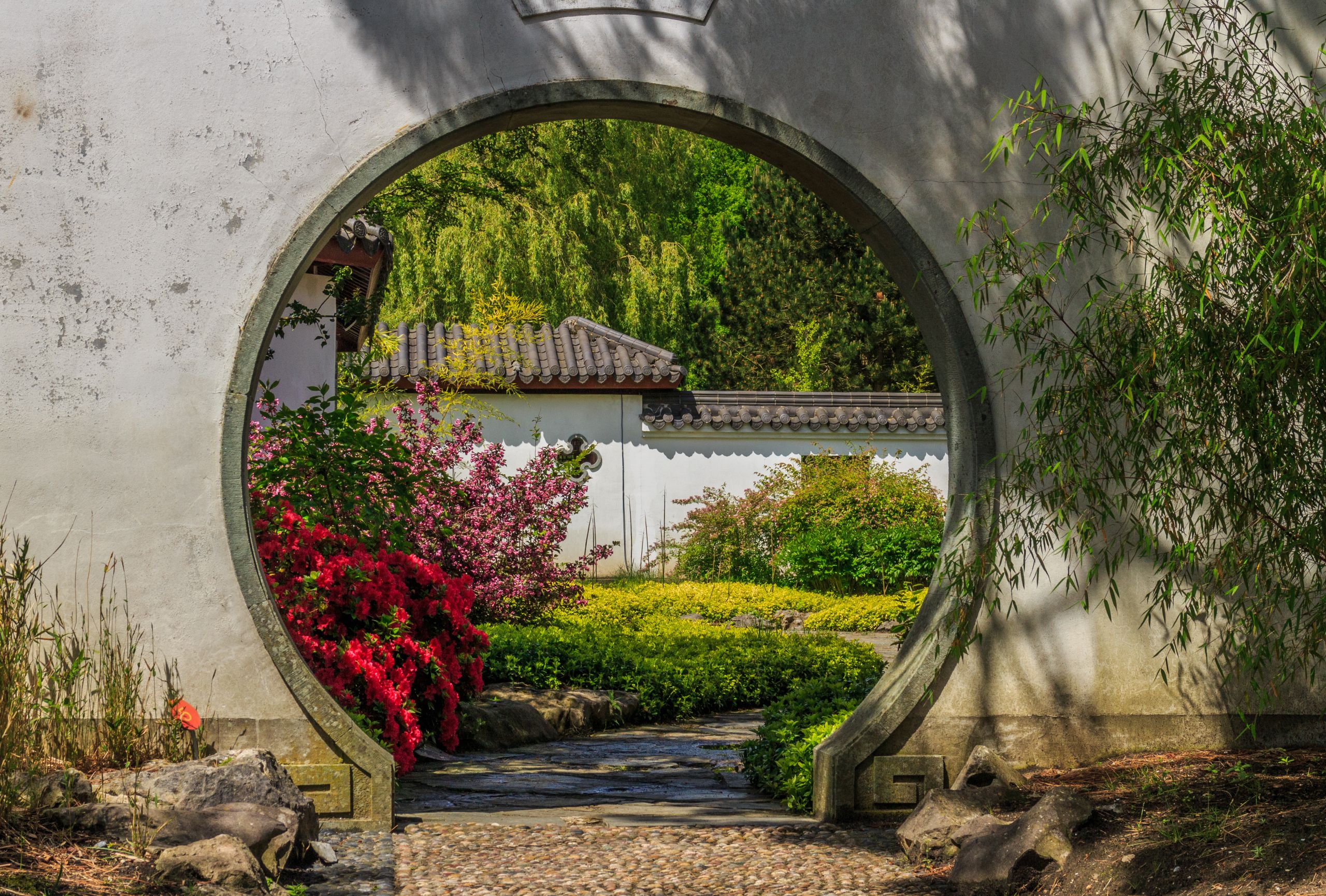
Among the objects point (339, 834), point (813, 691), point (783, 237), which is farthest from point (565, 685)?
point (783, 237)

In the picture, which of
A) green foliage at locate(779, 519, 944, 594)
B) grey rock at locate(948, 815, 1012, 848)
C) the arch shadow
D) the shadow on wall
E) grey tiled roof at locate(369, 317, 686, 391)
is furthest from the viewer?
grey tiled roof at locate(369, 317, 686, 391)

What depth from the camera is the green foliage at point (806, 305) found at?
19.9 meters

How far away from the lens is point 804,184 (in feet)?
16.1

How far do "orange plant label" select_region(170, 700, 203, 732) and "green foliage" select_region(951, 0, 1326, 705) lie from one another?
287cm

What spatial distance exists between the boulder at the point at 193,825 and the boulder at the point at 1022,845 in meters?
2.14

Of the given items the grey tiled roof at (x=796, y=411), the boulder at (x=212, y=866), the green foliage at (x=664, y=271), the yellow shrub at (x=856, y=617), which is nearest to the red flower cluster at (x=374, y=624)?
the boulder at (x=212, y=866)

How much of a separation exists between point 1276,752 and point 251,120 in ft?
15.1

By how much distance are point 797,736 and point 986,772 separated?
136 centimetres

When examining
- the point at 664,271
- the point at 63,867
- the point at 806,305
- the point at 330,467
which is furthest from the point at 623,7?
the point at 664,271

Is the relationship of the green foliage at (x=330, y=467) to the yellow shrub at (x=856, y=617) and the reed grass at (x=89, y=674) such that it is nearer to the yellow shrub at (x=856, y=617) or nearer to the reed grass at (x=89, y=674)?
the reed grass at (x=89, y=674)

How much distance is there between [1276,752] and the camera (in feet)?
16.2

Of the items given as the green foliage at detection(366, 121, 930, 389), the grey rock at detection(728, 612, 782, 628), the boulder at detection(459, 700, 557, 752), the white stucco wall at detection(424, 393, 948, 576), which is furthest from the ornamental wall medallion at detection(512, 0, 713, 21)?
the green foliage at detection(366, 121, 930, 389)

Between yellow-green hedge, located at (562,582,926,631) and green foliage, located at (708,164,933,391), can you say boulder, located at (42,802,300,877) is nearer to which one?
yellow-green hedge, located at (562,582,926,631)

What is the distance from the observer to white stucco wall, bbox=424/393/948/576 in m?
Result: 16.8
